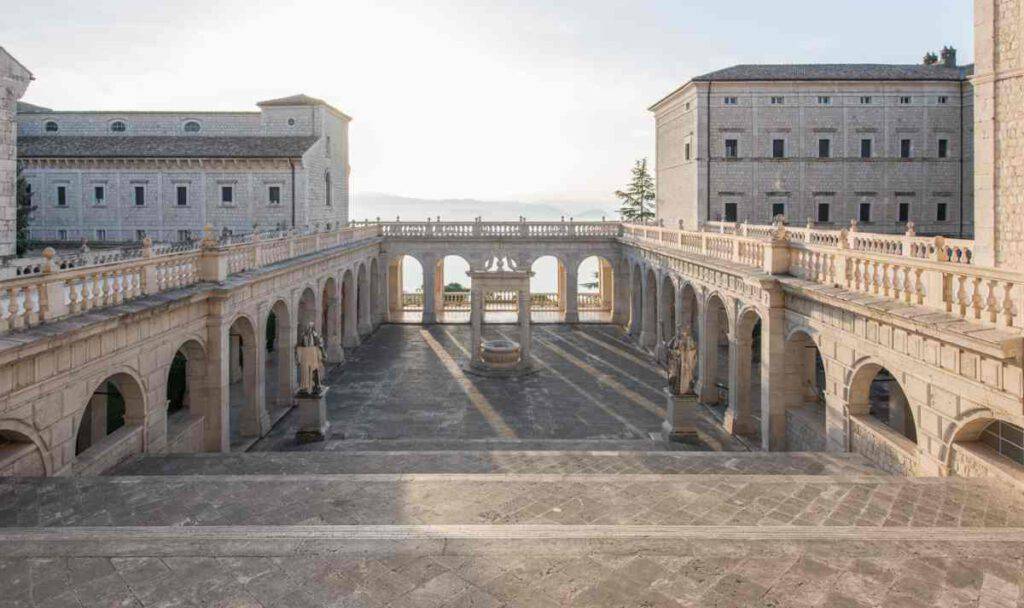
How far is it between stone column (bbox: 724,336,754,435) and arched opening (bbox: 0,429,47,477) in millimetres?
16016

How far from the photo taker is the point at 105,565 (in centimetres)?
679

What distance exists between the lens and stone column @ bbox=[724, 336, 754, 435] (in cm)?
1906

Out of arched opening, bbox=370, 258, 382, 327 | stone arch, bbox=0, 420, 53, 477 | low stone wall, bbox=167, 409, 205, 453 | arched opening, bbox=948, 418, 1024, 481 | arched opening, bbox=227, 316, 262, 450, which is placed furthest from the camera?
arched opening, bbox=370, 258, 382, 327

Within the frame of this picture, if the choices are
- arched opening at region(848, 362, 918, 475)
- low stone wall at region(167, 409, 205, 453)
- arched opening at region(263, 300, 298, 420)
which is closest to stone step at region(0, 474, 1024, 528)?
arched opening at region(848, 362, 918, 475)

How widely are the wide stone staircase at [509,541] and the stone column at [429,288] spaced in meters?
30.3

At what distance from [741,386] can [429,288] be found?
79.6ft

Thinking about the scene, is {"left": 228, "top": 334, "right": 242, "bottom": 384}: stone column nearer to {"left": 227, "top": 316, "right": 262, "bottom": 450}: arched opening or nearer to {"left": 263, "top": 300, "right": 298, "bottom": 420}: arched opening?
{"left": 263, "top": 300, "right": 298, "bottom": 420}: arched opening

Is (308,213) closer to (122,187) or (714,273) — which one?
(122,187)

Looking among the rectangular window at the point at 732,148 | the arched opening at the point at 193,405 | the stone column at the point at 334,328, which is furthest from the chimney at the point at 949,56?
the arched opening at the point at 193,405

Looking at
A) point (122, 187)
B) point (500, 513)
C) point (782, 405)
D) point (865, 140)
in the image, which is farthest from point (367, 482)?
point (865, 140)

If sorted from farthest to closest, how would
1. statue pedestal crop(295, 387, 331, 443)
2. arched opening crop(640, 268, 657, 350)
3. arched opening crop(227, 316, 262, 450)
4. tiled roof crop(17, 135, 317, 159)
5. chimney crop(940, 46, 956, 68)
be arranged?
1. chimney crop(940, 46, 956, 68)
2. tiled roof crop(17, 135, 317, 159)
3. arched opening crop(640, 268, 657, 350)
4. arched opening crop(227, 316, 262, 450)
5. statue pedestal crop(295, 387, 331, 443)

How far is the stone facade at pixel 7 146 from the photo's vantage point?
49.8 ft

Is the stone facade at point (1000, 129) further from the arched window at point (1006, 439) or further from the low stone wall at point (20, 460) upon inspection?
the low stone wall at point (20, 460)

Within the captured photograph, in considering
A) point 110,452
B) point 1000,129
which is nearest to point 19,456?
point 110,452
